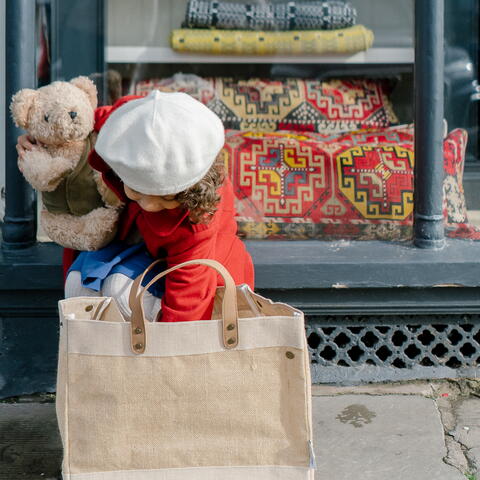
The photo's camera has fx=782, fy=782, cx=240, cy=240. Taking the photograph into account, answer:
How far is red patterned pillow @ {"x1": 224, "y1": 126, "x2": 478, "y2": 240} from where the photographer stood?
3.37 meters

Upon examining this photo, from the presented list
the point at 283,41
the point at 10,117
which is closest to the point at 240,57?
the point at 283,41

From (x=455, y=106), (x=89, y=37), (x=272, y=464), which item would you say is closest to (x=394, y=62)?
(x=455, y=106)

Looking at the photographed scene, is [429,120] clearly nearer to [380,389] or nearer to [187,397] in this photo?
[380,389]

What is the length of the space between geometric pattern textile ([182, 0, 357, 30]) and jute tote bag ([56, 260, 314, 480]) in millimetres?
2007

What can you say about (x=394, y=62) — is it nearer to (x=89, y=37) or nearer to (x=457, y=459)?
(x=89, y=37)

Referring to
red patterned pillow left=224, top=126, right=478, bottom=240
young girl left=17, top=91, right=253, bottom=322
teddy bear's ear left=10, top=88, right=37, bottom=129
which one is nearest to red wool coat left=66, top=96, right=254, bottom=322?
young girl left=17, top=91, right=253, bottom=322

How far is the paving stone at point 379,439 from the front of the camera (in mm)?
2600

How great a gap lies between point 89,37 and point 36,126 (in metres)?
1.20

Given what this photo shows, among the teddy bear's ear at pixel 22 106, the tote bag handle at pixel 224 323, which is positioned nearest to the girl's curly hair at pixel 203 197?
the tote bag handle at pixel 224 323

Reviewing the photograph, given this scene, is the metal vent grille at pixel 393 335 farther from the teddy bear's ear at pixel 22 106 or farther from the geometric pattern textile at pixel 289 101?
the teddy bear's ear at pixel 22 106

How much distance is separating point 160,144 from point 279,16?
197 centimetres

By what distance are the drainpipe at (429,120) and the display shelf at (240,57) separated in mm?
572

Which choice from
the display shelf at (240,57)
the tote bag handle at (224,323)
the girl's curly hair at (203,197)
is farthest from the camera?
the display shelf at (240,57)

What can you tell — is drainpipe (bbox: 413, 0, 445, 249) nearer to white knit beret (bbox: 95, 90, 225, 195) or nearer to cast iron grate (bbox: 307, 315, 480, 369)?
cast iron grate (bbox: 307, 315, 480, 369)
